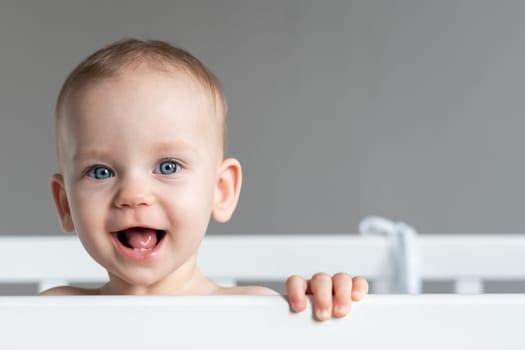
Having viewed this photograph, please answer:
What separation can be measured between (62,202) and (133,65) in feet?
0.58

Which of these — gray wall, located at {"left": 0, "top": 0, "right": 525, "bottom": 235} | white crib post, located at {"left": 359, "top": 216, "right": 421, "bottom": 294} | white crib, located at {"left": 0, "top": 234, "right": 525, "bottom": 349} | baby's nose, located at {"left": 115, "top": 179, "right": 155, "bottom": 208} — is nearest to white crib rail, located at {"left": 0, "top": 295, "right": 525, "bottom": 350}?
white crib, located at {"left": 0, "top": 234, "right": 525, "bottom": 349}

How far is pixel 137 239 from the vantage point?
79 centimetres

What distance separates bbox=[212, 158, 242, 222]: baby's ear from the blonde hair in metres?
0.05

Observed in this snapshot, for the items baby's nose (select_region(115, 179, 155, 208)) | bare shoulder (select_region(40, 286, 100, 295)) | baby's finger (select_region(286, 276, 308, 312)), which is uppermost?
baby's nose (select_region(115, 179, 155, 208))

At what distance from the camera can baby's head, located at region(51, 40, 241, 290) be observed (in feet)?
2.51

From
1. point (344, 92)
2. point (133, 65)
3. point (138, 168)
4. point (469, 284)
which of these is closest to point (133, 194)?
point (138, 168)

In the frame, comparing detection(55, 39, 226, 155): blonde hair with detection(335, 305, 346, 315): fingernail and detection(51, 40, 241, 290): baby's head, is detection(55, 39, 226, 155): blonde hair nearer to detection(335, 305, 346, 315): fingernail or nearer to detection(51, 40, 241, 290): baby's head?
detection(51, 40, 241, 290): baby's head

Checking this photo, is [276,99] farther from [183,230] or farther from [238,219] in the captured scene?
[183,230]

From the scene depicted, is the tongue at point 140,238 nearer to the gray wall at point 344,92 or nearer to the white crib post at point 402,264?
the white crib post at point 402,264

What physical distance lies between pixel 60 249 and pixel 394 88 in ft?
3.49

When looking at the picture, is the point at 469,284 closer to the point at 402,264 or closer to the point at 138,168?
the point at 402,264

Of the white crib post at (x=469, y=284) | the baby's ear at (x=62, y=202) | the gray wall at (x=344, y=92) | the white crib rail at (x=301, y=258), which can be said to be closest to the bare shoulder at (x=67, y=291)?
the baby's ear at (x=62, y=202)

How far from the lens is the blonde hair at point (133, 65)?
0.80 metres

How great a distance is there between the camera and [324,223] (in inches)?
85.4
